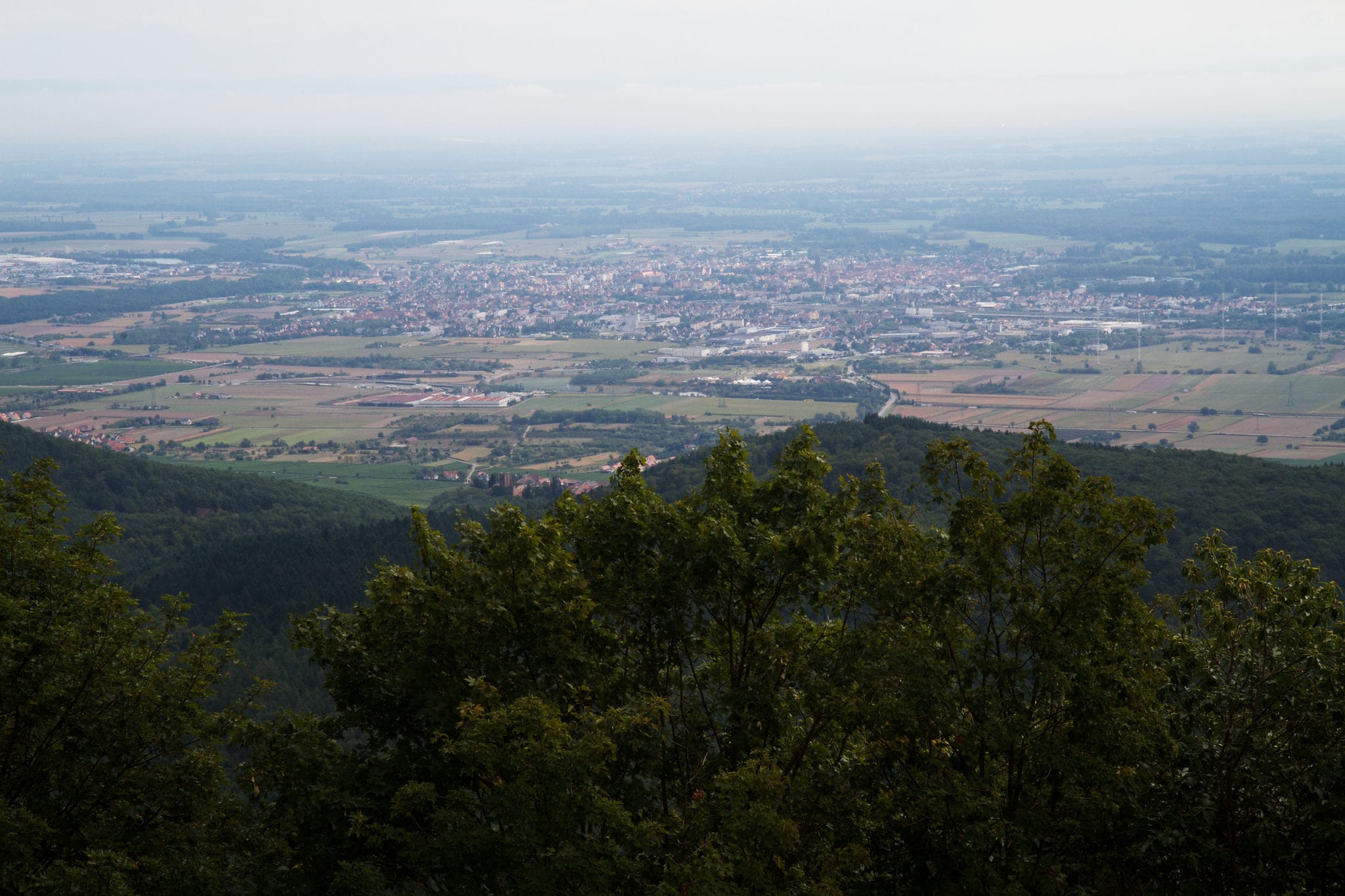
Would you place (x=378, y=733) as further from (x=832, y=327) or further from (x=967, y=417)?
(x=832, y=327)

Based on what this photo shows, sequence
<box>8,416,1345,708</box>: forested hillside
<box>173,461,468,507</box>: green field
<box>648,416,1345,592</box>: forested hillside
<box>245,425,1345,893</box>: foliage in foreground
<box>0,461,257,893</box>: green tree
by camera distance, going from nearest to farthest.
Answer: <box>245,425,1345,893</box>: foliage in foreground
<box>0,461,257,893</box>: green tree
<box>648,416,1345,592</box>: forested hillside
<box>8,416,1345,708</box>: forested hillside
<box>173,461,468,507</box>: green field

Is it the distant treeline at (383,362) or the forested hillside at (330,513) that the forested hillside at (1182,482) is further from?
the distant treeline at (383,362)

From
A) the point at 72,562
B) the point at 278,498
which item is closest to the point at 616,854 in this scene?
the point at 72,562

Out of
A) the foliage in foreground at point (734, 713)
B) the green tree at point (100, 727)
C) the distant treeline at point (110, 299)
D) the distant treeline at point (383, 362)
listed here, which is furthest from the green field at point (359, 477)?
the distant treeline at point (110, 299)

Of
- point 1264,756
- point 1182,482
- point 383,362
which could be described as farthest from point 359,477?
point 1264,756

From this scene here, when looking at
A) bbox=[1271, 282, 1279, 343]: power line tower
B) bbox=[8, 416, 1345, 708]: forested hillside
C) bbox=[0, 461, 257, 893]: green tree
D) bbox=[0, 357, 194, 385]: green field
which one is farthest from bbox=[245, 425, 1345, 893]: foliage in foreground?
bbox=[1271, 282, 1279, 343]: power line tower

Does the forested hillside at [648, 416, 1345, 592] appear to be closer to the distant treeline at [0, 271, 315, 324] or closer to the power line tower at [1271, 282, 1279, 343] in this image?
the power line tower at [1271, 282, 1279, 343]
